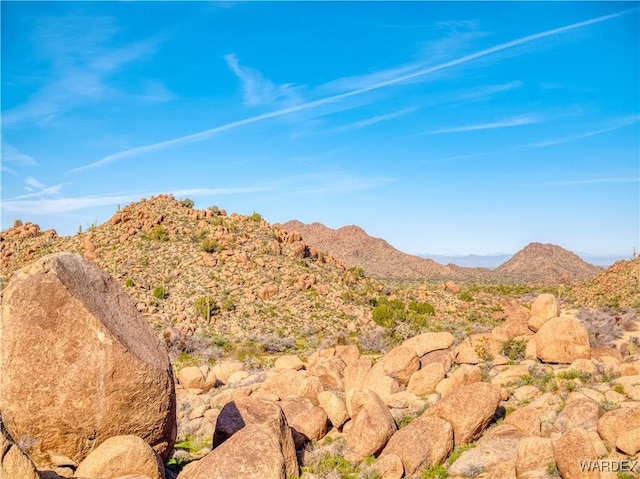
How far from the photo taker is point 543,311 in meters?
20.2

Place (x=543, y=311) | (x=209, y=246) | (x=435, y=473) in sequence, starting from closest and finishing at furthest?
(x=435, y=473) < (x=543, y=311) < (x=209, y=246)

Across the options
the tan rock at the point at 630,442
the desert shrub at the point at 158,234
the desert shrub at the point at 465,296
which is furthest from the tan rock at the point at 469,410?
the desert shrub at the point at 158,234

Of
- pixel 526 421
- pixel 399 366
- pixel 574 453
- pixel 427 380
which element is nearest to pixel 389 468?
pixel 574 453

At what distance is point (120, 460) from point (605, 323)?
2850 cm

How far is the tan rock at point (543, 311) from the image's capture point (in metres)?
20.0

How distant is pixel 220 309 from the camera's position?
36.1m

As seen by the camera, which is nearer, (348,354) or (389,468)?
(389,468)

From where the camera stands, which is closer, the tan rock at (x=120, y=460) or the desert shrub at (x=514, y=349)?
the tan rock at (x=120, y=460)

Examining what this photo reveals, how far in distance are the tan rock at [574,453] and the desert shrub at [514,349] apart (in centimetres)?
922

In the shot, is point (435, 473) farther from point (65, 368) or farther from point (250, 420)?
point (65, 368)

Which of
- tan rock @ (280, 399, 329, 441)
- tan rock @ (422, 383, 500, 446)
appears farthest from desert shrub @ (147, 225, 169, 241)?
tan rock @ (422, 383, 500, 446)

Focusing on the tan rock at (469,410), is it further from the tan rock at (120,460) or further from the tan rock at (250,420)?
the tan rock at (120,460)

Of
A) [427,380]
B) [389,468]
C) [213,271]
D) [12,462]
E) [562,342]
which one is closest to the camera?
[12,462]

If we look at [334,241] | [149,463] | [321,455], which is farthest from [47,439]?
[334,241]
